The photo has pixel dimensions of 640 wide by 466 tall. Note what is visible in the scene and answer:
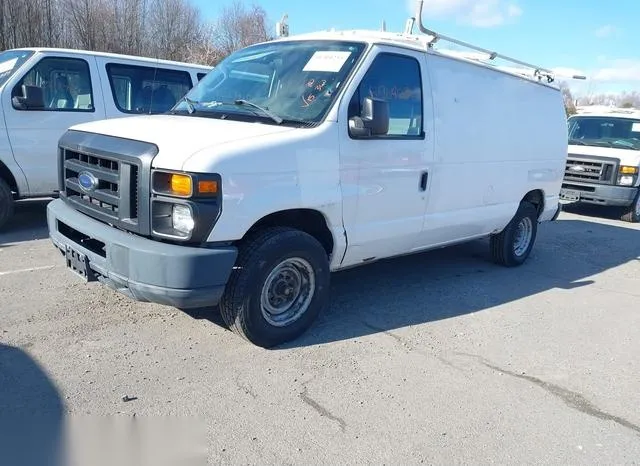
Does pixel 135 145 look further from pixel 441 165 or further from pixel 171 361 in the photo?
pixel 441 165

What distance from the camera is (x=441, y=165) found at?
16.2 feet

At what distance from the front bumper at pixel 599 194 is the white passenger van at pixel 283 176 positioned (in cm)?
643

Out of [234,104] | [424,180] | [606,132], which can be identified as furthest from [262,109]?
[606,132]

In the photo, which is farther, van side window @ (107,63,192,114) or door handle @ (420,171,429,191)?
van side window @ (107,63,192,114)

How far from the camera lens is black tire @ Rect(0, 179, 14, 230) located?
20.8ft

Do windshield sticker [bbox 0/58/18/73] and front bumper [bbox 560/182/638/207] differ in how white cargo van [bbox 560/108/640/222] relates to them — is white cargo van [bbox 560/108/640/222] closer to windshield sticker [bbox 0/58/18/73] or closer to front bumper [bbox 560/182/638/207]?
front bumper [bbox 560/182/638/207]

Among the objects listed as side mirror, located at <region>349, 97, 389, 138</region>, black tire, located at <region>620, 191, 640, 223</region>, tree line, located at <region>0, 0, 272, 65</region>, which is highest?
tree line, located at <region>0, 0, 272, 65</region>

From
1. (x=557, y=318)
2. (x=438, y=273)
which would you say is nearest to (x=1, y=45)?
(x=438, y=273)

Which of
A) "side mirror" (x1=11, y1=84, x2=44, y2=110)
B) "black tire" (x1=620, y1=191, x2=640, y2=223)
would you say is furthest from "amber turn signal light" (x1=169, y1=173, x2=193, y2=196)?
"black tire" (x1=620, y1=191, x2=640, y2=223)

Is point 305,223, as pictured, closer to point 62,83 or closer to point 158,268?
point 158,268

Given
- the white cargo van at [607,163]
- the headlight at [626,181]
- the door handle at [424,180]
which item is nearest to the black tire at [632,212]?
the white cargo van at [607,163]

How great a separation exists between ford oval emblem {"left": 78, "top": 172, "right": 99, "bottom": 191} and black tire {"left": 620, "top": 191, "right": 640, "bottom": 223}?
10.7 meters

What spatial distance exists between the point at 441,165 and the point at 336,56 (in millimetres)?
1429

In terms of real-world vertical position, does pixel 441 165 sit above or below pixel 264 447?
above
